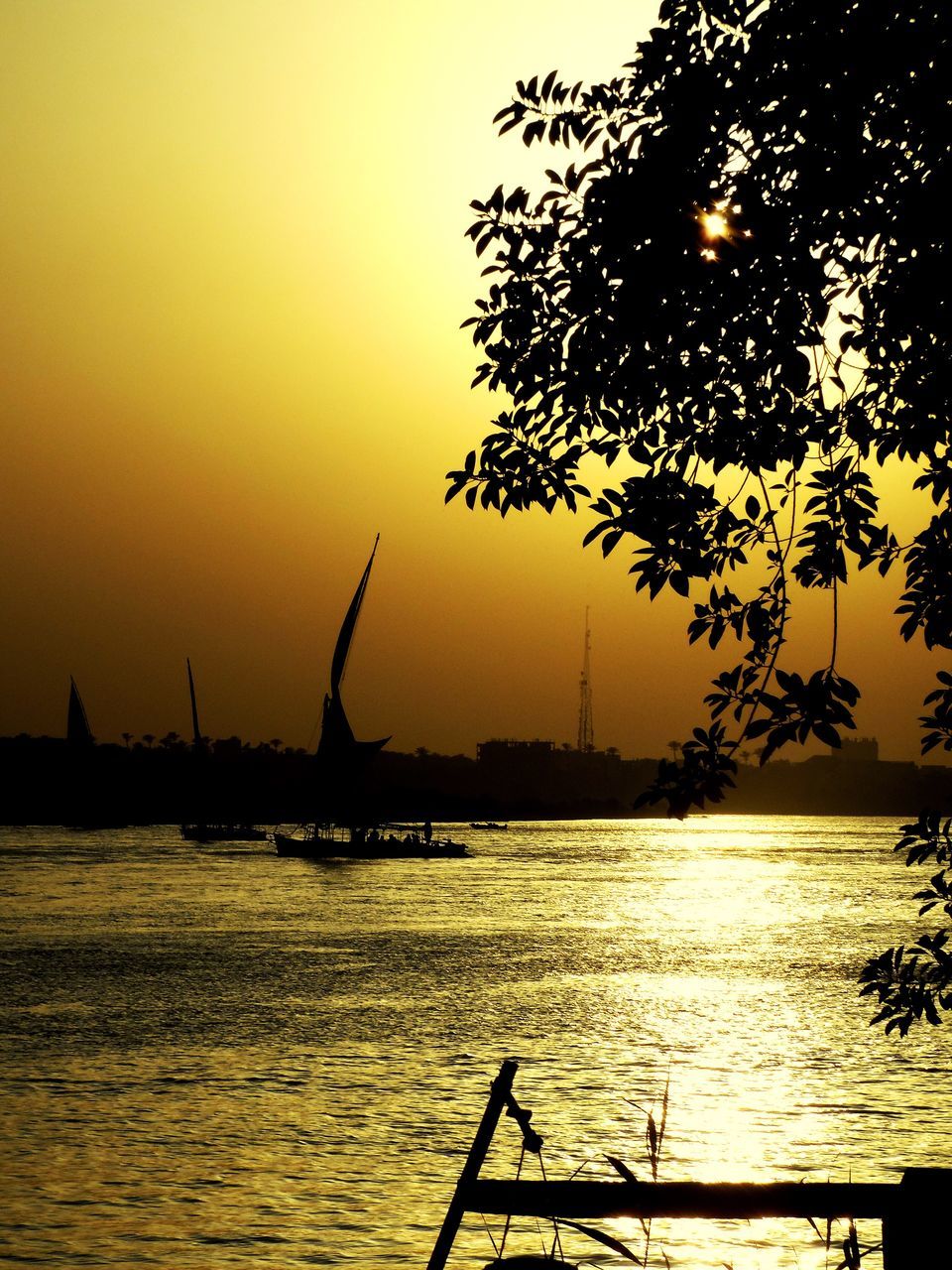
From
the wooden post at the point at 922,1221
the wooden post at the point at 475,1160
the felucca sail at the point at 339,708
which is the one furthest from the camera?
the felucca sail at the point at 339,708

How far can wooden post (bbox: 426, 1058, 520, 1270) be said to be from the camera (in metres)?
4.62

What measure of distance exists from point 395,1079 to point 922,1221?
34951 millimetres

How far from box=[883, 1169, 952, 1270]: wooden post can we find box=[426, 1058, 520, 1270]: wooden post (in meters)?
1.25

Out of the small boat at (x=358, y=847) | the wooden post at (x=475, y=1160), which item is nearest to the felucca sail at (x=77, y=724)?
the small boat at (x=358, y=847)

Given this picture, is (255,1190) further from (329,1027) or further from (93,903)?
(93,903)

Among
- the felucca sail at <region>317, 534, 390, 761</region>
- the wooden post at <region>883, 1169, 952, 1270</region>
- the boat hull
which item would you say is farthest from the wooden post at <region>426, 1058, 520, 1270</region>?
the boat hull

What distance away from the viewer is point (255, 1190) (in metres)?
26.9

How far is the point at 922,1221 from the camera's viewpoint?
13.9 feet

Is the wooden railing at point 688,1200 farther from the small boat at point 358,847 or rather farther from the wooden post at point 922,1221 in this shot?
the small boat at point 358,847

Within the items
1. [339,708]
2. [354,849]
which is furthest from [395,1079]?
[354,849]

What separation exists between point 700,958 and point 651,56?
230 ft

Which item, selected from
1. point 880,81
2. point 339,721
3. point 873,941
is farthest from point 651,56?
point 339,721

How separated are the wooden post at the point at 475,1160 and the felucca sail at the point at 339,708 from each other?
124582 millimetres

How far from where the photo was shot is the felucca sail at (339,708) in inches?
5103
